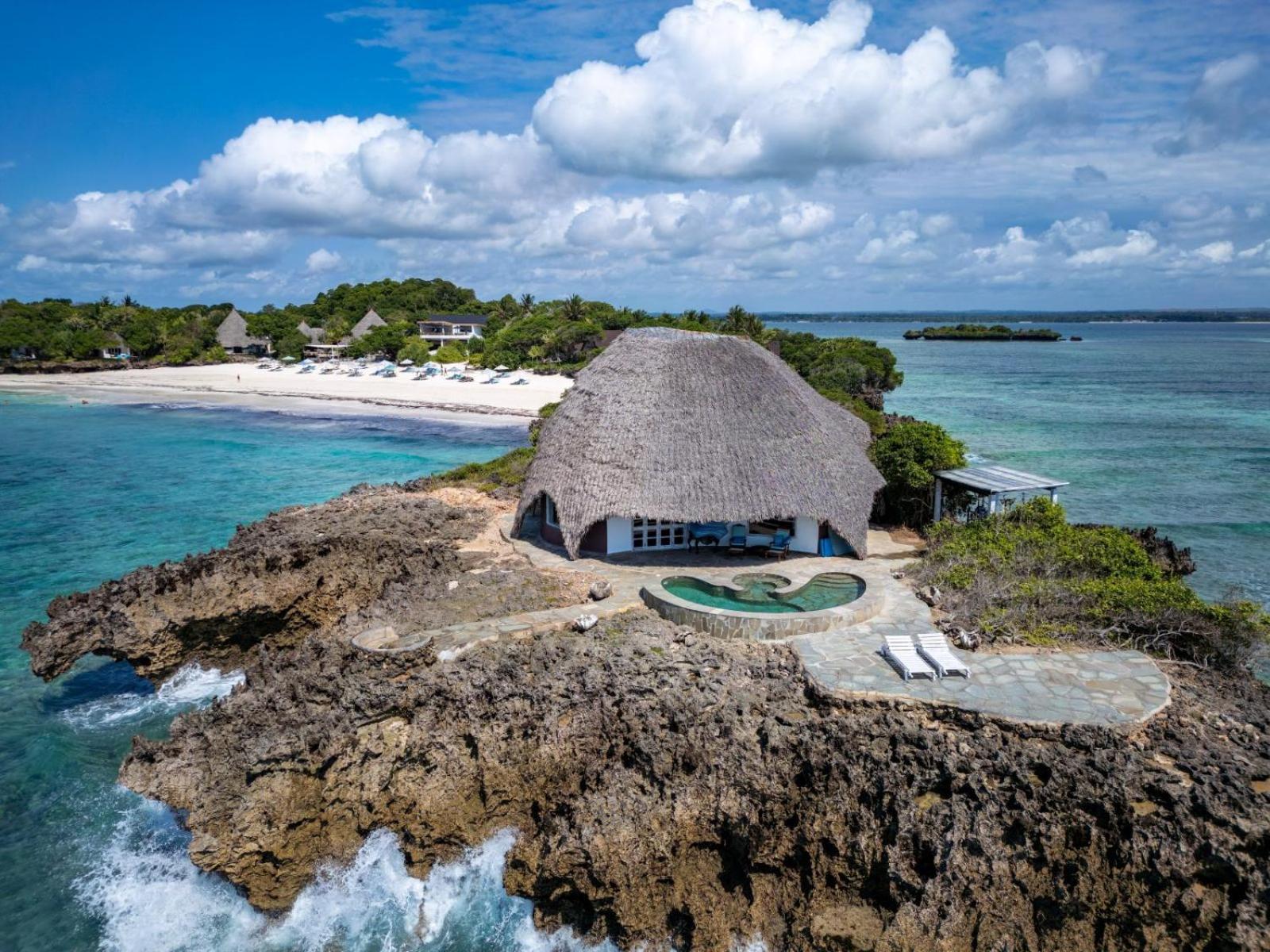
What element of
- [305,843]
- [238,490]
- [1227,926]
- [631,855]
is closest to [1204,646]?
[1227,926]

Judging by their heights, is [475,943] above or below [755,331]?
below

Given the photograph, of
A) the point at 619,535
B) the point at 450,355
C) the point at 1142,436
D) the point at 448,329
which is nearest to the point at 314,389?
the point at 450,355

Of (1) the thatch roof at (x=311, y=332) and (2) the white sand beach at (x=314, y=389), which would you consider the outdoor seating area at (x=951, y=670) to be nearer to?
(2) the white sand beach at (x=314, y=389)

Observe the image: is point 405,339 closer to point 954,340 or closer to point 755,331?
point 755,331

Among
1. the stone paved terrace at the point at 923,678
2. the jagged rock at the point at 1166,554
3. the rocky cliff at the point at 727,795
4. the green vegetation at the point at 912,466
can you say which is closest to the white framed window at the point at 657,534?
the stone paved terrace at the point at 923,678

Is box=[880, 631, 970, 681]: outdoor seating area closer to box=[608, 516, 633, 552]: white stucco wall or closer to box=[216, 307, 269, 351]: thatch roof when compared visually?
box=[608, 516, 633, 552]: white stucco wall

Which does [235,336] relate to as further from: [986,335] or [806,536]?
[986,335]

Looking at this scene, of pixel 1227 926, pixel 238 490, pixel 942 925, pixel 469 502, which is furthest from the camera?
pixel 238 490
